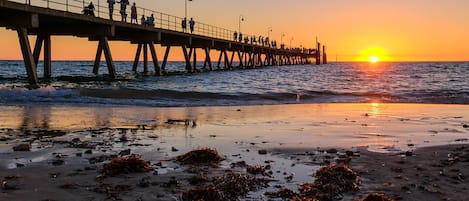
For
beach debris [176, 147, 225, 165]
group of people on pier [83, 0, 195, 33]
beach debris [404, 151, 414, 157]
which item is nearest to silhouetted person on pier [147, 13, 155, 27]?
group of people on pier [83, 0, 195, 33]

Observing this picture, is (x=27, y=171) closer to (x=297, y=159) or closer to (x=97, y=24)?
(x=297, y=159)

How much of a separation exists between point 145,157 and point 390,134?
15.4ft

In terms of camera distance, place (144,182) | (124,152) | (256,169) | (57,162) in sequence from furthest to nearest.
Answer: (124,152) → (57,162) → (256,169) → (144,182)

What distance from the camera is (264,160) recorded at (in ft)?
20.6

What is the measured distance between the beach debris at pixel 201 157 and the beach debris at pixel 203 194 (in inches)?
57.4

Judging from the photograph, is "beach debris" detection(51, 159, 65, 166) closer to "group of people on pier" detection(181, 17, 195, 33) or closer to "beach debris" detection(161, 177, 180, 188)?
"beach debris" detection(161, 177, 180, 188)

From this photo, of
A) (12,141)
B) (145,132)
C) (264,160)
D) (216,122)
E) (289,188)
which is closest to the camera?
(289,188)

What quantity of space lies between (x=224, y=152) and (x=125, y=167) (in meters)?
1.77

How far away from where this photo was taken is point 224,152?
6.86 meters

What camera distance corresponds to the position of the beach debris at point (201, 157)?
6070 millimetres

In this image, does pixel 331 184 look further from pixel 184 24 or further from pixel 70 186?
pixel 184 24

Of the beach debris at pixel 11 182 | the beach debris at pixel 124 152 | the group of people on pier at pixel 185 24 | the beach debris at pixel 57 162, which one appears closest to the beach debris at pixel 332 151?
the beach debris at pixel 124 152

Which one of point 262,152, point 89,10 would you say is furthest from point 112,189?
point 89,10

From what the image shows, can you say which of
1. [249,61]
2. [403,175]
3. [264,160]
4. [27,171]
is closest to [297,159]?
[264,160]
